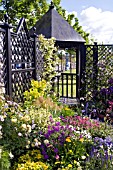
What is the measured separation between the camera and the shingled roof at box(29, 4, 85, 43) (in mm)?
7477

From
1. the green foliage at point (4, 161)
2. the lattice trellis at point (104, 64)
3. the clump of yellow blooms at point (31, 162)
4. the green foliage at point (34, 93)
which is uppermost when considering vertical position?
the lattice trellis at point (104, 64)

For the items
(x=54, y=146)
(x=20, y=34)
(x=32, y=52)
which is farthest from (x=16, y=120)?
(x=32, y=52)

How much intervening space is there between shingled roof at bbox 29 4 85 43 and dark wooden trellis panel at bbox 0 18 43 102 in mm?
878

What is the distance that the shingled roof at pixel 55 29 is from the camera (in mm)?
7477

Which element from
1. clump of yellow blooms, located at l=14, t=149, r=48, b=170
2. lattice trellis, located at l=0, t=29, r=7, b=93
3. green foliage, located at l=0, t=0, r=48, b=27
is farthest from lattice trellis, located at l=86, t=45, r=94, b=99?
green foliage, located at l=0, t=0, r=48, b=27

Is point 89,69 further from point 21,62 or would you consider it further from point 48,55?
point 21,62

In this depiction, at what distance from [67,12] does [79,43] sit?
753 cm

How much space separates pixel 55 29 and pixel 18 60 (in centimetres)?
228

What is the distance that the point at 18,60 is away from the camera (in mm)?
5637

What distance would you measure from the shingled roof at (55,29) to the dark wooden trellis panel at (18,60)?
88 cm

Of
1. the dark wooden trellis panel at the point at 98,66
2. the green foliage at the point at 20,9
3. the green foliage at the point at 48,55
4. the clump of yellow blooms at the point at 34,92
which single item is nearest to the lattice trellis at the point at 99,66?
the dark wooden trellis panel at the point at 98,66

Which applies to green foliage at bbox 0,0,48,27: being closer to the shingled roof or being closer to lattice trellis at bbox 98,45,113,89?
the shingled roof

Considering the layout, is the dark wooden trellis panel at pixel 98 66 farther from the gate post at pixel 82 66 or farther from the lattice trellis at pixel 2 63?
the lattice trellis at pixel 2 63

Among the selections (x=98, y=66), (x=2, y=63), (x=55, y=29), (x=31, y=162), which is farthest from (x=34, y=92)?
(x=98, y=66)
